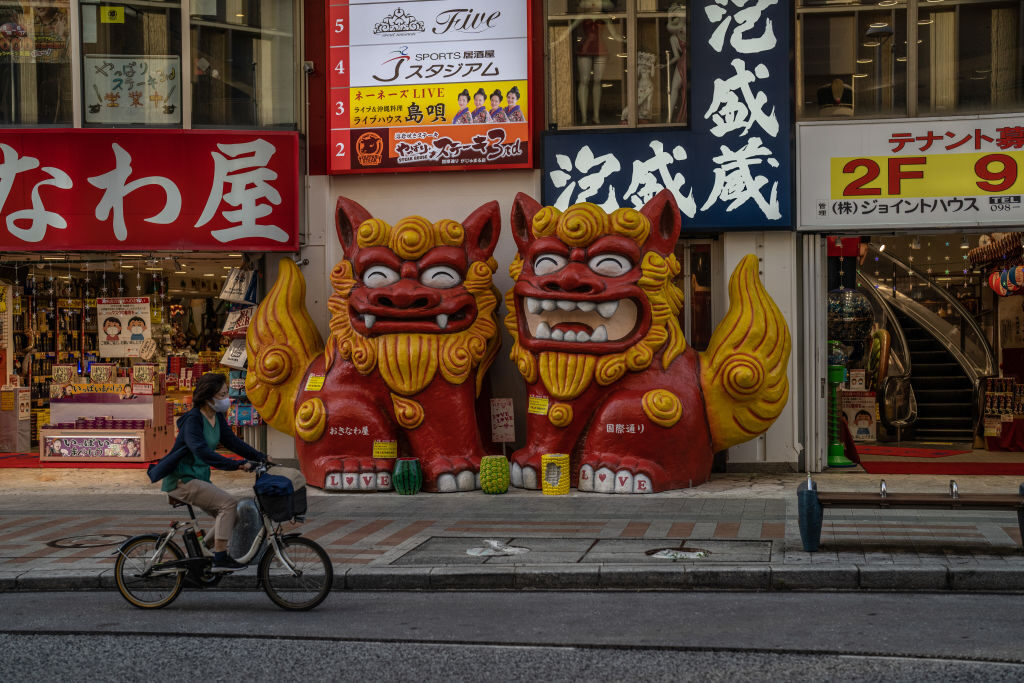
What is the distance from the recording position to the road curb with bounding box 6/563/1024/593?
8328mm

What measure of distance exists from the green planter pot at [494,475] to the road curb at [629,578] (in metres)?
3.97

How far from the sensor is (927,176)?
14.4 metres

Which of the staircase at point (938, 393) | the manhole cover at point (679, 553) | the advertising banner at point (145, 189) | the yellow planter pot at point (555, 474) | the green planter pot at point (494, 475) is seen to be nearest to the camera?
the manhole cover at point (679, 553)

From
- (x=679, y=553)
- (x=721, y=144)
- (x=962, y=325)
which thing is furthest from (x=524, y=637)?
(x=962, y=325)

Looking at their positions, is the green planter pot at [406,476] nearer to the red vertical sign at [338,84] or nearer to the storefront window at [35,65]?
the red vertical sign at [338,84]

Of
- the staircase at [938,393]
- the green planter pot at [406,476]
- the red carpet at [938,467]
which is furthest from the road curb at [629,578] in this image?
the staircase at [938,393]

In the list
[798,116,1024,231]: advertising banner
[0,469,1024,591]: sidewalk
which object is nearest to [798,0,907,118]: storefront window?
[798,116,1024,231]: advertising banner

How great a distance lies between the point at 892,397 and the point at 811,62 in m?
7.22

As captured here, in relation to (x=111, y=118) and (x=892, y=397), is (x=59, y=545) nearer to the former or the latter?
(x=111, y=118)

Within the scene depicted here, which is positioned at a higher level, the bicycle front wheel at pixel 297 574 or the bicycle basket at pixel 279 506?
the bicycle basket at pixel 279 506

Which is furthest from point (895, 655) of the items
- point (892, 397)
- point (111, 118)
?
point (892, 397)

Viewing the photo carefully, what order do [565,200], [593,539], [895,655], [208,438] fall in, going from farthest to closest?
[565,200], [593,539], [208,438], [895,655]

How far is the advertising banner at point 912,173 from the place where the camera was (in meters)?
14.3

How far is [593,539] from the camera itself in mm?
10070
